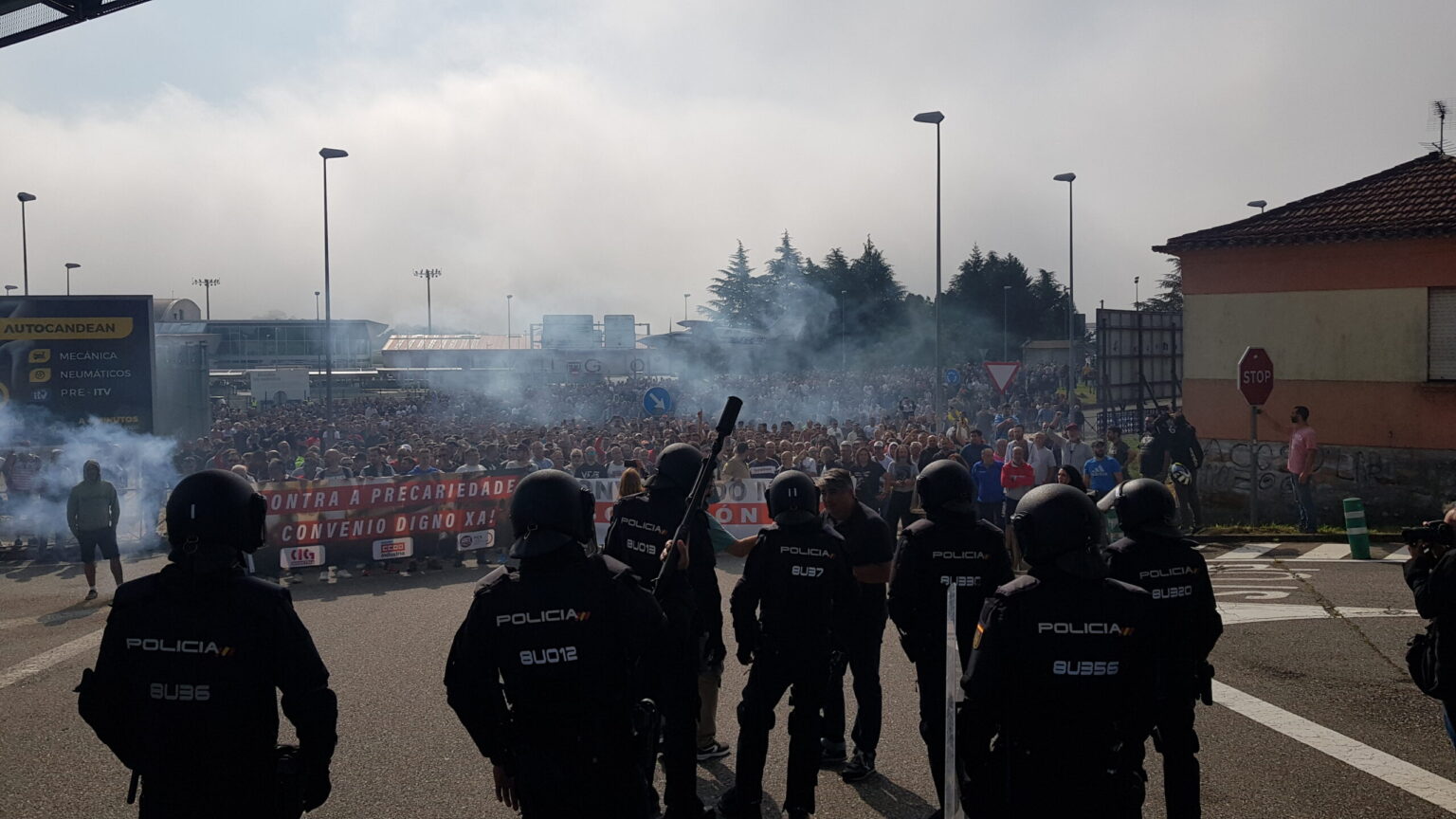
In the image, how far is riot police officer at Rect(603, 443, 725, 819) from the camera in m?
5.07

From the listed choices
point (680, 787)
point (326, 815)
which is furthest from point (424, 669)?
point (680, 787)

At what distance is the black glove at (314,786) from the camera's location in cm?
353

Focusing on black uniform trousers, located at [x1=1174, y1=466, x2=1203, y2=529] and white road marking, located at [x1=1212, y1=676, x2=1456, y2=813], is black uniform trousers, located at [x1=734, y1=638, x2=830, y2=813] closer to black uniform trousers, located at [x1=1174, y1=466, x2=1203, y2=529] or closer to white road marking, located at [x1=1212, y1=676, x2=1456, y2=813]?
white road marking, located at [x1=1212, y1=676, x2=1456, y2=813]

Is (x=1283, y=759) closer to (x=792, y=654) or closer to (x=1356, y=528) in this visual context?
(x=792, y=654)

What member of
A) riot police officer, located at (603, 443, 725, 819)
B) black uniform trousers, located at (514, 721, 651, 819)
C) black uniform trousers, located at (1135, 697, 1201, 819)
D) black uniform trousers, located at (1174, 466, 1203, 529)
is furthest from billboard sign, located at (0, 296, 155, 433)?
black uniform trousers, located at (1135, 697, 1201, 819)

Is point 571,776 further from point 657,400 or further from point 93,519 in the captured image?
point 657,400

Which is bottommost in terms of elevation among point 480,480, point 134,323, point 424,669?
point 424,669

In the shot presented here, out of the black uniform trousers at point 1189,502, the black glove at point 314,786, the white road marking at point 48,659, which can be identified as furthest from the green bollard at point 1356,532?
the white road marking at point 48,659

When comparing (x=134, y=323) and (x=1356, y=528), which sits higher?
(x=134, y=323)

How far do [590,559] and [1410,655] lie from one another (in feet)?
12.9

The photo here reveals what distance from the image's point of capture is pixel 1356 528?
13656mm

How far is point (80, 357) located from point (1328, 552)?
21.3m

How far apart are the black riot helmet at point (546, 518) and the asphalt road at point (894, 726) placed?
2527mm

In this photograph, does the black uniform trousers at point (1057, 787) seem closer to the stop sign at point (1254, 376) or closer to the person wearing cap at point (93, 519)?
the person wearing cap at point (93, 519)
